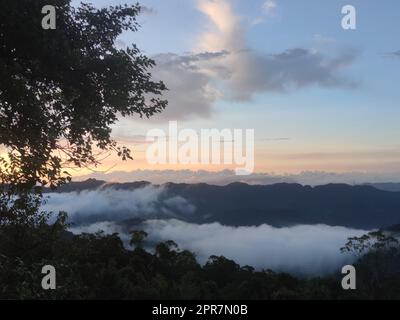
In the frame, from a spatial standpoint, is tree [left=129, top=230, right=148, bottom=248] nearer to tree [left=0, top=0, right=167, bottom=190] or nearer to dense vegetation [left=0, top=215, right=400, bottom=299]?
Answer: dense vegetation [left=0, top=215, right=400, bottom=299]

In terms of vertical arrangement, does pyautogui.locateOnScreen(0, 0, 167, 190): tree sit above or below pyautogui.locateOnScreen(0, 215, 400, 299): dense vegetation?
above

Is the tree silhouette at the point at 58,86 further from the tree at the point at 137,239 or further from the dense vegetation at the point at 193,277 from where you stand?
the tree at the point at 137,239

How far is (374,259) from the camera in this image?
275 ft

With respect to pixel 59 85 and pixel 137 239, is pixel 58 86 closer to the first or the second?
pixel 59 85

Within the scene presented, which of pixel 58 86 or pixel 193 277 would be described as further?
pixel 193 277

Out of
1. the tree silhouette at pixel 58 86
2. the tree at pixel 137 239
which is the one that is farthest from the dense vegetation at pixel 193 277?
the tree silhouette at pixel 58 86

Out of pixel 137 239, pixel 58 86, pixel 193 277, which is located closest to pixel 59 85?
pixel 58 86

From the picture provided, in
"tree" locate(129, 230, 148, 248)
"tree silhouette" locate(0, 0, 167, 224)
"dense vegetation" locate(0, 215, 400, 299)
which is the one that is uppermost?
"tree silhouette" locate(0, 0, 167, 224)

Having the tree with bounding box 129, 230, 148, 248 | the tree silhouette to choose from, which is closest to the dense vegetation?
→ the tree with bounding box 129, 230, 148, 248

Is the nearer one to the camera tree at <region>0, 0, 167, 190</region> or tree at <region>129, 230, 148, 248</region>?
tree at <region>0, 0, 167, 190</region>

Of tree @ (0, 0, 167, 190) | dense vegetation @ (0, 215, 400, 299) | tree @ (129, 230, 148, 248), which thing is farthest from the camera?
tree @ (129, 230, 148, 248)
